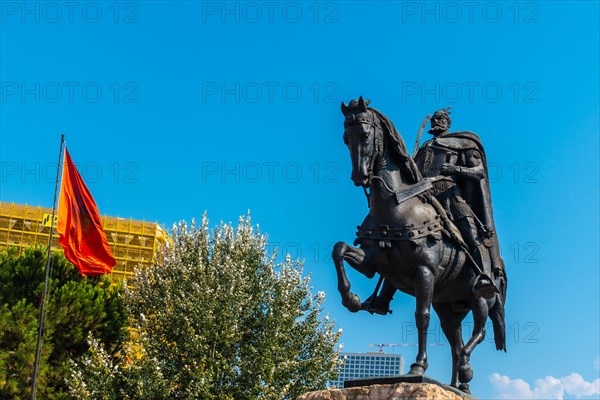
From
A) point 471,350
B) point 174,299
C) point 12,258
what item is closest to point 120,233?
point 12,258

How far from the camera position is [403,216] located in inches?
449

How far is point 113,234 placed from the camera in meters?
54.1

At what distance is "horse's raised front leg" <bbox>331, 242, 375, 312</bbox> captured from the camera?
35.9ft

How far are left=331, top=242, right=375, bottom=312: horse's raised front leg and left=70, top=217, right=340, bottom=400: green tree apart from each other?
1554cm

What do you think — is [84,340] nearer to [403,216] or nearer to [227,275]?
[227,275]

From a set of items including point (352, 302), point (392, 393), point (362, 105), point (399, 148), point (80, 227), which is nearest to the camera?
point (392, 393)

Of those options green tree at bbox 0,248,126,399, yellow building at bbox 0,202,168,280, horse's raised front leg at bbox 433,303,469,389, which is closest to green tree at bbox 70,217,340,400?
green tree at bbox 0,248,126,399

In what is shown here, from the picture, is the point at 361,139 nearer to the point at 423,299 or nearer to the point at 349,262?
the point at 349,262

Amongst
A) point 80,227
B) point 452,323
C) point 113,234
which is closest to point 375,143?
point 452,323

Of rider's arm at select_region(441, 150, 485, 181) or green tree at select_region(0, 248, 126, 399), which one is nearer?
rider's arm at select_region(441, 150, 485, 181)

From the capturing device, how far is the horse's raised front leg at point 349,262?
10938mm

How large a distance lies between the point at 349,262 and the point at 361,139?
1.63 meters

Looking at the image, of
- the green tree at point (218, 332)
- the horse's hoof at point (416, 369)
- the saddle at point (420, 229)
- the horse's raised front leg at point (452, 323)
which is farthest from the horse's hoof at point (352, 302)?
the green tree at point (218, 332)

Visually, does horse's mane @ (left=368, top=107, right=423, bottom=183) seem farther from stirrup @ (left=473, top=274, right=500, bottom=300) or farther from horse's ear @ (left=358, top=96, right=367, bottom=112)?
stirrup @ (left=473, top=274, right=500, bottom=300)
